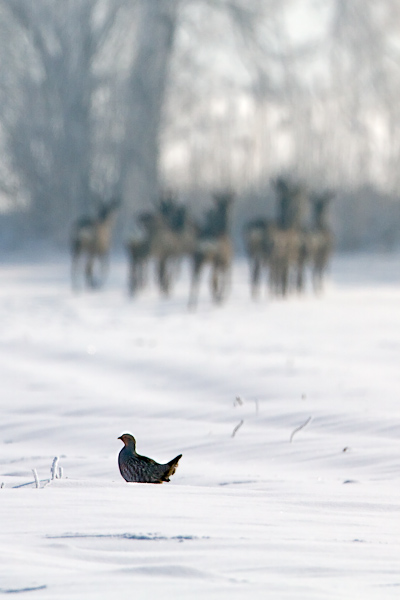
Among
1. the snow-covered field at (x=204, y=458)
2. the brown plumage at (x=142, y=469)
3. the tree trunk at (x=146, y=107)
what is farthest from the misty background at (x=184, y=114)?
the brown plumage at (x=142, y=469)

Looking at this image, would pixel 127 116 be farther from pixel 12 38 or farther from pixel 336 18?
pixel 336 18

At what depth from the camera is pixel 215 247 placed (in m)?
15.8

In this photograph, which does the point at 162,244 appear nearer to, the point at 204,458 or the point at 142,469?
the point at 204,458

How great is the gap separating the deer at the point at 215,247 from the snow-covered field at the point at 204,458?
3.30 meters

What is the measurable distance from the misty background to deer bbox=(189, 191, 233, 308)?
15445 millimetres

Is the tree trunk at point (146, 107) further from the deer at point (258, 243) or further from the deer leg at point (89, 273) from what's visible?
the deer at point (258, 243)

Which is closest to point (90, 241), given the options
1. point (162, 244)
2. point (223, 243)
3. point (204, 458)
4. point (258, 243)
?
point (162, 244)

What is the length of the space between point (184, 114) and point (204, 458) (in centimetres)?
2815

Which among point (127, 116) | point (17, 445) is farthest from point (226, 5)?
point (17, 445)

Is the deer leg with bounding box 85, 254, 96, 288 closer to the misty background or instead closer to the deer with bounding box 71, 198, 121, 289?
the deer with bounding box 71, 198, 121, 289

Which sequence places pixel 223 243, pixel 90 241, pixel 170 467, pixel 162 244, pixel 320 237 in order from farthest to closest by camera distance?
pixel 90 241 < pixel 320 237 < pixel 162 244 < pixel 223 243 < pixel 170 467

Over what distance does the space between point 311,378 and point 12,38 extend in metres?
26.6

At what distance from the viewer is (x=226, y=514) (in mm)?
3404

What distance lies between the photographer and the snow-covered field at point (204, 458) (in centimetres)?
270
